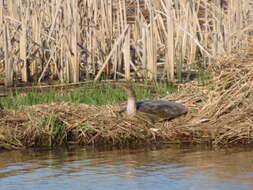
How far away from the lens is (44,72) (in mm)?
12633

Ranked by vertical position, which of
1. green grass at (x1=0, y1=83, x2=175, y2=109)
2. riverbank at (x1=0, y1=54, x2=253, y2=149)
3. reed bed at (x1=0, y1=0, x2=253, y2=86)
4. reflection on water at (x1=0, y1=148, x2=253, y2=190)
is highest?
reed bed at (x1=0, y1=0, x2=253, y2=86)

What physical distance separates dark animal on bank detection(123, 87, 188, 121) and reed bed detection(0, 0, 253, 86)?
3295mm

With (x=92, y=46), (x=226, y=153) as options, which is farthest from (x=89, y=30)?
(x=226, y=153)

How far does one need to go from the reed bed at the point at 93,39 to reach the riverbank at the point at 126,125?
3504 millimetres

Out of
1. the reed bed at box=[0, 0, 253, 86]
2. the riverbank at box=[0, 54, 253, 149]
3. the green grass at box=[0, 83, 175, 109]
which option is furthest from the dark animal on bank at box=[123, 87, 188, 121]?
the reed bed at box=[0, 0, 253, 86]

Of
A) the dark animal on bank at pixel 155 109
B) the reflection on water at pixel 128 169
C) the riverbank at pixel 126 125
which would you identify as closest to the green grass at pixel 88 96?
the dark animal on bank at pixel 155 109

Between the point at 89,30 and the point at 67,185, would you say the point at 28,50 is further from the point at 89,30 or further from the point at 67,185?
the point at 67,185

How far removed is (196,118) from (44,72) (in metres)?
5.43

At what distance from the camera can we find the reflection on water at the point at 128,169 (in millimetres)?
5215

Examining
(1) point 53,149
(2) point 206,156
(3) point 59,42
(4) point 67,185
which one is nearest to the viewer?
(4) point 67,185

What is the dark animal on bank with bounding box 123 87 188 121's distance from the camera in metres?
7.91

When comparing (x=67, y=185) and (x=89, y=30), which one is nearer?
(x=67, y=185)

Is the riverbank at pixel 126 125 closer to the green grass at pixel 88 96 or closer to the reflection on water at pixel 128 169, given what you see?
the reflection on water at pixel 128 169

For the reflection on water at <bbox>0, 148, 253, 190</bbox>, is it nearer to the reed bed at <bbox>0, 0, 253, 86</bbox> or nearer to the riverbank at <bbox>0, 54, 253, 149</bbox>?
the riverbank at <bbox>0, 54, 253, 149</bbox>
